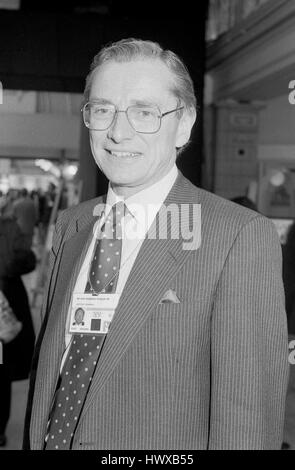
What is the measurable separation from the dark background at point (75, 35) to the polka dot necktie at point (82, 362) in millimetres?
2714

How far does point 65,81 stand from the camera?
3762mm

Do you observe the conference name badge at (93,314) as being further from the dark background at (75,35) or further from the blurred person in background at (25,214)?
the dark background at (75,35)

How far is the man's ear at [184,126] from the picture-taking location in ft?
3.49

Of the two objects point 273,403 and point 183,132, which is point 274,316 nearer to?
point 273,403

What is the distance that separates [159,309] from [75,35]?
306 centimetres

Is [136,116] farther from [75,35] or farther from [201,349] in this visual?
[75,35]

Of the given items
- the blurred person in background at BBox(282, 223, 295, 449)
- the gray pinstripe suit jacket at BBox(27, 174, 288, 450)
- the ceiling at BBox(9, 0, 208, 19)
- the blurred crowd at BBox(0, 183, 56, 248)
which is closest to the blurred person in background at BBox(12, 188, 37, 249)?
the blurred crowd at BBox(0, 183, 56, 248)

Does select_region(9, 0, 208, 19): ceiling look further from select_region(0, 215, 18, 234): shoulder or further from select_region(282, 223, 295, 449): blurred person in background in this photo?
select_region(282, 223, 295, 449): blurred person in background

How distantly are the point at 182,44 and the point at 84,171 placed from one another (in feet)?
3.34

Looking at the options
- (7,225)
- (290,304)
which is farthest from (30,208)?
(290,304)

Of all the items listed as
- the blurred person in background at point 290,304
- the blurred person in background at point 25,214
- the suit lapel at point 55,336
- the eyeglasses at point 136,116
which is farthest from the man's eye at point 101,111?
the blurred person in background at point 25,214

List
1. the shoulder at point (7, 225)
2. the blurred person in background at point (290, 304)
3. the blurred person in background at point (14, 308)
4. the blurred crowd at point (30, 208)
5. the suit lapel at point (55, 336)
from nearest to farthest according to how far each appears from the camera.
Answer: the suit lapel at point (55, 336) → the blurred person in background at point (290, 304) → the blurred person in background at point (14, 308) → the shoulder at point (7, 225) → the blurred crowd at point (30, 208)

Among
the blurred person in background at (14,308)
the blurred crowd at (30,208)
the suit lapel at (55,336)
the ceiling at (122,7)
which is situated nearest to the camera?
the suit lapel at (55,336)

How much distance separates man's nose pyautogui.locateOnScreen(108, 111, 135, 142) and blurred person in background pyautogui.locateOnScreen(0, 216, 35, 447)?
1.95 meters
